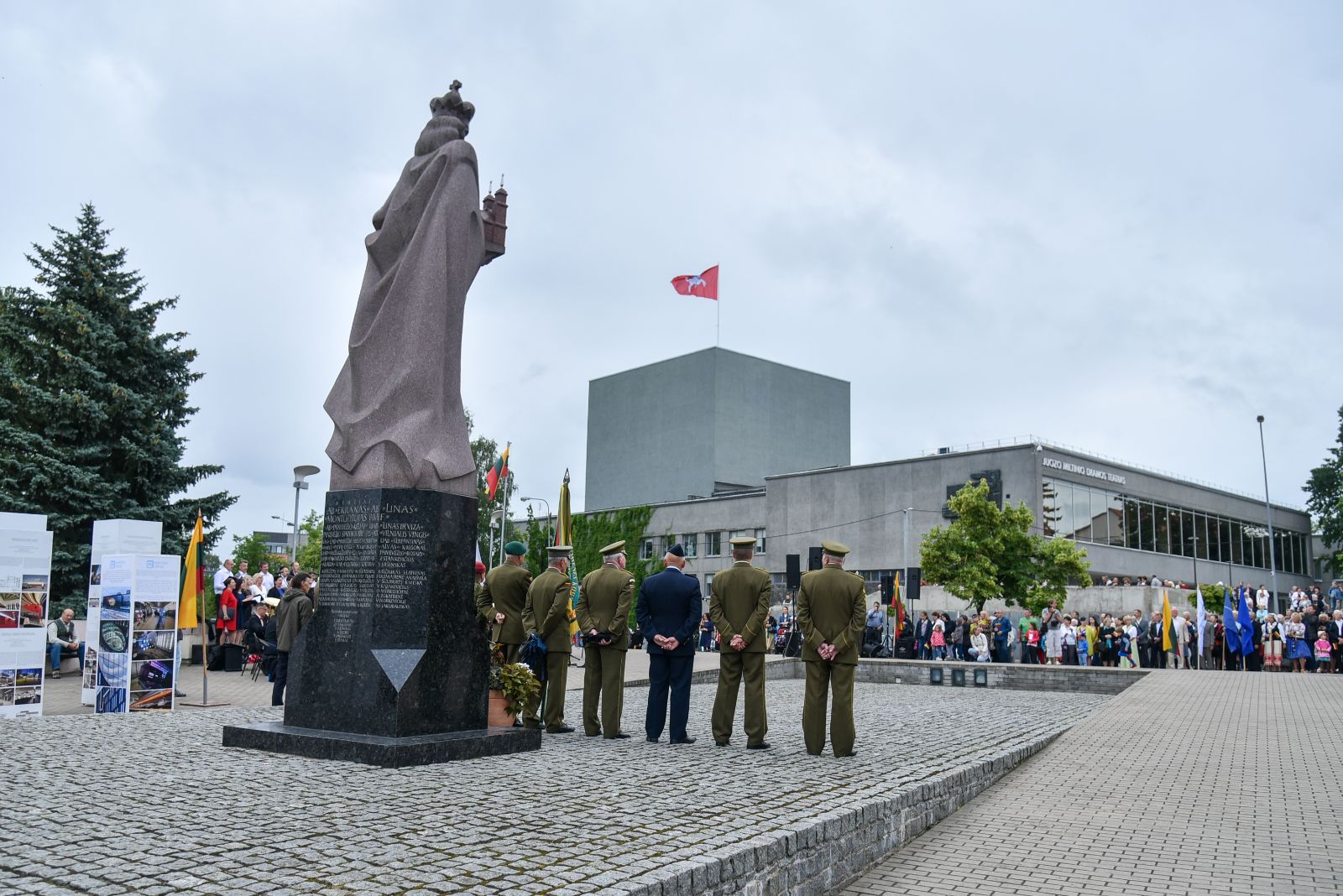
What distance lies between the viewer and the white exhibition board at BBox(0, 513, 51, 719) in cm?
1270

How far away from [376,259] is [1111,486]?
5081 cm

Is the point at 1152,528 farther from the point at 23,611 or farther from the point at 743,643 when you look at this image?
the point at 23,611

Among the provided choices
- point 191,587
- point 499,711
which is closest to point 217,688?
point 191,587

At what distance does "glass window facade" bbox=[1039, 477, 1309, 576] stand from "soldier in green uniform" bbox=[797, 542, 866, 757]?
39.4m

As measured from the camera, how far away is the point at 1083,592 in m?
42.3

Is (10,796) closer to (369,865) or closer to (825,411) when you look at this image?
(369,865)

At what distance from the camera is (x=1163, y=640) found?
86.5 ft

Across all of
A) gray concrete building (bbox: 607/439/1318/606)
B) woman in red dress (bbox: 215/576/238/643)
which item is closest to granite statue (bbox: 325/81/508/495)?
woman in red dress (bbox: 215/576/238/643)

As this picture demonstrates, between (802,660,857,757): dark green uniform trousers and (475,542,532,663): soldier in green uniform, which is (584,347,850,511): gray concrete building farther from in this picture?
(802,660,857,757): dark green uniform trousers

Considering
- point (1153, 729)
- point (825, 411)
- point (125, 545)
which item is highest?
point (825, 411)

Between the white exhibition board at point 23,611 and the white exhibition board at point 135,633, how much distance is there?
0.69 meters

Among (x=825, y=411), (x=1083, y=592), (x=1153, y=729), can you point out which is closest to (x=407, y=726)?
(x=1153, y=729)

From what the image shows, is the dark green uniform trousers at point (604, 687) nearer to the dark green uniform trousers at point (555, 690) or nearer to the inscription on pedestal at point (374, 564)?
the dark green uniform trousers at point (555, 690)

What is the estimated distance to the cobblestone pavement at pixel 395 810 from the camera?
4.72 metres
